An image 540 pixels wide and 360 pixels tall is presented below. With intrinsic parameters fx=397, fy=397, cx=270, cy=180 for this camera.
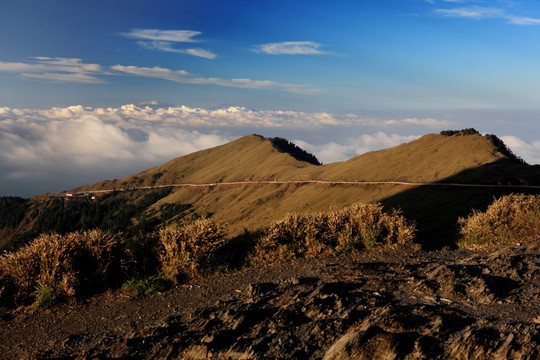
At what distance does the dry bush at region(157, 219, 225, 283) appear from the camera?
9.27 m

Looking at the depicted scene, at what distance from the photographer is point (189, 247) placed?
978 centimetres

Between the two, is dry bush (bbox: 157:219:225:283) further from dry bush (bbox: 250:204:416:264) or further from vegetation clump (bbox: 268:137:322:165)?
vegetation clump (bbox: 268:137:322:165)

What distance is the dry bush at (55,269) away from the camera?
824 cm

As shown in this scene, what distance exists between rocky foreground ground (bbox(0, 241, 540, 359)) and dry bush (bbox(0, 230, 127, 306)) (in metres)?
0.49

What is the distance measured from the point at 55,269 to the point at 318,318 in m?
5.81

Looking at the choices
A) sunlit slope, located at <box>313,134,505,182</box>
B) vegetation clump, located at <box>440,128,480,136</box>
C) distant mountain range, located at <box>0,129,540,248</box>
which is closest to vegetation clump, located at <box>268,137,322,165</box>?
distant mountain range, located at <box>0,129,540,248</box>

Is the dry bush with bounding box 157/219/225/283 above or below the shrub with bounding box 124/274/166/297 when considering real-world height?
above

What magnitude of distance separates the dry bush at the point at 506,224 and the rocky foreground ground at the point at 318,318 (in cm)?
251

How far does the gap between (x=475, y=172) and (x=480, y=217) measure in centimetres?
1363

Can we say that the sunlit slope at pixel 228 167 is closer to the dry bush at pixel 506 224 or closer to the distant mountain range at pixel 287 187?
the distant mountain range at pixel 287 187

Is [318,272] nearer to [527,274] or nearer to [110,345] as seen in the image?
[527,274]

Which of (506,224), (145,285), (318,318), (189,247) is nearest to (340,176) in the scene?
(506,224)

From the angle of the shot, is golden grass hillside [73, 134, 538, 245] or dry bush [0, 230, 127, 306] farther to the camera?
golden grass hillside [73, 134, 538, 245]

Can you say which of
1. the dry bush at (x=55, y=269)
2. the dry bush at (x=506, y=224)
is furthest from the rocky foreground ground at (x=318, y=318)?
the dry bush at (x=506, y=224)
